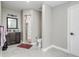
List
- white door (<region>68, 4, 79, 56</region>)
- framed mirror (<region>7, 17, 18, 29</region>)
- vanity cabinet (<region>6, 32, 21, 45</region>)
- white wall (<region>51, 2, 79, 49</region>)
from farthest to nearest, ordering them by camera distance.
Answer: framed mirror (<region>7, 17, 18, 29</region>) → vanity cabinet (<region>6, 32, 21, 45</region>) → white wall (<region>51, 2, 79, 49</region>) → white door (<region>68, 4, 79, 56</region>)

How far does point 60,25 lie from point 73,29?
75cm

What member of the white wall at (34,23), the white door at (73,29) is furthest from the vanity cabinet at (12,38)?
the white door at (73,29)

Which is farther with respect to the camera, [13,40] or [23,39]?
[23,39]

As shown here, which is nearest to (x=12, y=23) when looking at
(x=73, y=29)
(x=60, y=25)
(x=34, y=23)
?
(x=34, y=23)

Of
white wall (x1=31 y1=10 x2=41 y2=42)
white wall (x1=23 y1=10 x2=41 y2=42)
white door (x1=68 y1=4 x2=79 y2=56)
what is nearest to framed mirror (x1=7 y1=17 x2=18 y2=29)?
white wall (x1=23 y1=10 x2=41 y2=42)

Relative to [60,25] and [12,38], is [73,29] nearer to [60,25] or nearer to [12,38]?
[60,25]

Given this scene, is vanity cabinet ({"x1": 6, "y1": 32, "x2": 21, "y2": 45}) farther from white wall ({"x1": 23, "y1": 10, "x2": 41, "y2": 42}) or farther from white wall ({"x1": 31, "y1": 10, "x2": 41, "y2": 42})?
white wall ({"x1": 31, "y1": 10, "x2": 41, "y2": 42})

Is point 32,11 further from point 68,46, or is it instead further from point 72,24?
point 68,46

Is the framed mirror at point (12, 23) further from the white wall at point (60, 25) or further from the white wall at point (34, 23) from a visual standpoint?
the white wall at point (60, 25)

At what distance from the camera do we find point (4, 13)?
4.30 metres

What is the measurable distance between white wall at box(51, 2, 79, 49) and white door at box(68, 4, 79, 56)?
0.76ft

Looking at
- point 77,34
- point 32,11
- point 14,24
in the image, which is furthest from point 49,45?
point 14,24

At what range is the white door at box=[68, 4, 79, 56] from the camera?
2.76 m

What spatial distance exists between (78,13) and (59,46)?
1778 mm
